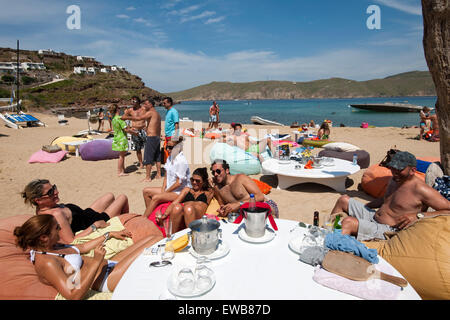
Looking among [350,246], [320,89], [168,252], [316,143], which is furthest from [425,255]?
[320,89]

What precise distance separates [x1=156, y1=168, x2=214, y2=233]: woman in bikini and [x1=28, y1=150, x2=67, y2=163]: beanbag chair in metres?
6.72

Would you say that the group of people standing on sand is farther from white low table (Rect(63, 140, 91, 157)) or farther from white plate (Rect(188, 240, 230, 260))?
white plate (Rect(188, 240, 230, 260))

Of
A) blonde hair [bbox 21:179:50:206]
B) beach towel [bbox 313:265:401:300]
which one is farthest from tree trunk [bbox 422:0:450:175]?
blonde hair [bbox 21:179:50:206]

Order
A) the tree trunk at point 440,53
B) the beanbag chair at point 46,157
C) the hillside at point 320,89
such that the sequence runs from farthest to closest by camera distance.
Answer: the hillside at point 320,89 → the beanbag chair at point 46,157 → the tree trunk at point 440,53

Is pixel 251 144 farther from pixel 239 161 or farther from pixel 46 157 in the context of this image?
pixel 46 157

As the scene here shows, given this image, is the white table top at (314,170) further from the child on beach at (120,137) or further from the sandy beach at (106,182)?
the child on beach at (120,137)

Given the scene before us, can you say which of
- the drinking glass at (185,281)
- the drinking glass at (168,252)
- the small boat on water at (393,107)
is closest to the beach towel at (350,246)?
the drinking glass at (185,281)

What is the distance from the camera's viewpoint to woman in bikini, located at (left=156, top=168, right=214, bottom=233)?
294 cm

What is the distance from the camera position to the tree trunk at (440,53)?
10.9ft

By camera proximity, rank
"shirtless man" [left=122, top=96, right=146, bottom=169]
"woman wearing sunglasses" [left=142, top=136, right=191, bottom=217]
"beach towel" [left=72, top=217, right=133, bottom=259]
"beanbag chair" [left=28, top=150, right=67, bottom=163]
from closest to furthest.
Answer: "beach towel" [left=72, top=217, right=133, bottom=259] → "woman wearing sunglasses" [left=142, top=136, right=191, bottom=217] → "shirtless man" [left=122, top=96, right=146, bottom=169] → "beanbag chair" [left=28, top=150, right=67, bottom=163]

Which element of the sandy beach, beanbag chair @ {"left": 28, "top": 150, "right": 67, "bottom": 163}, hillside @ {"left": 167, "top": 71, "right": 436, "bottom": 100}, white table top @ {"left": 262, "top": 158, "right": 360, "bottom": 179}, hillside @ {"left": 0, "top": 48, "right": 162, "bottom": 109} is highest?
hillside @ {"left": 167, "top": 71, "right": 436, "bottom": 100}

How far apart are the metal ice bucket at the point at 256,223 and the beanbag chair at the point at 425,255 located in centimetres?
123

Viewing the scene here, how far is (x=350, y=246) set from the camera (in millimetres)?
1646

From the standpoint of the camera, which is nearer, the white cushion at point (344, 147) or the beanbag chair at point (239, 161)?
the beanbag chair at point (239, 161)
